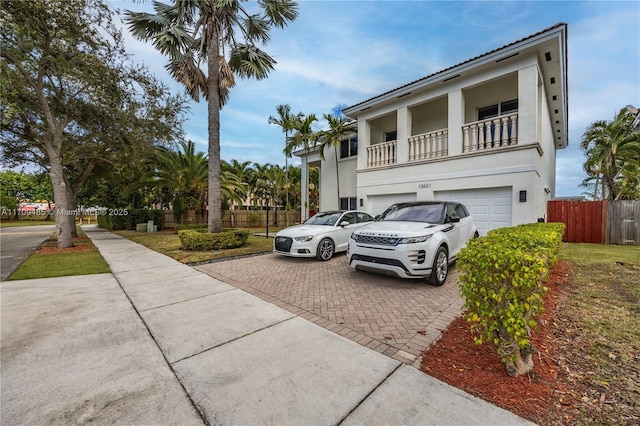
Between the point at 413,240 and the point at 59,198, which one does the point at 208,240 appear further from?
the point at 413,240

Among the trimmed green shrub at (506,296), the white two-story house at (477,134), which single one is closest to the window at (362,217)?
the white two-story house at (477,134)

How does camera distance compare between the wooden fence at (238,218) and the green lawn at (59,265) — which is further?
the wooden fence at (238,218)

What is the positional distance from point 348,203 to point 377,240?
9756mm

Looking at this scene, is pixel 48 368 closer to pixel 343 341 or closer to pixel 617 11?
pixel 343 341

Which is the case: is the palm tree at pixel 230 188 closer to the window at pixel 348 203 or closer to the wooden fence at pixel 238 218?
the wooden fence at pixel 238 218

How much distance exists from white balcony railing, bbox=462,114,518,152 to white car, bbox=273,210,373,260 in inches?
209

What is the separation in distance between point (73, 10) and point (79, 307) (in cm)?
976

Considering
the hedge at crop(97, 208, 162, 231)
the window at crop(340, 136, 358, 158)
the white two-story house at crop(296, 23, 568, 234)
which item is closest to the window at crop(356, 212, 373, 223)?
the white two-story house at crop(296, 23, 568, 234)

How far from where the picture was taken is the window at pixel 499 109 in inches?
401

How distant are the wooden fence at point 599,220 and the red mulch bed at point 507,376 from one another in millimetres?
11492

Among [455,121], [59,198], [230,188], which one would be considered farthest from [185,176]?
[455,121]

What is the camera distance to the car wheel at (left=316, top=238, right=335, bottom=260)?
7641mm

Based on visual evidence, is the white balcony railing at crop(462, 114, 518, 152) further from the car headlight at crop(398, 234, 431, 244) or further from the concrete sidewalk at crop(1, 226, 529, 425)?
the concrete sidewalk at crop(1, 226, 529, 425)

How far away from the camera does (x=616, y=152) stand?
1558 cm
